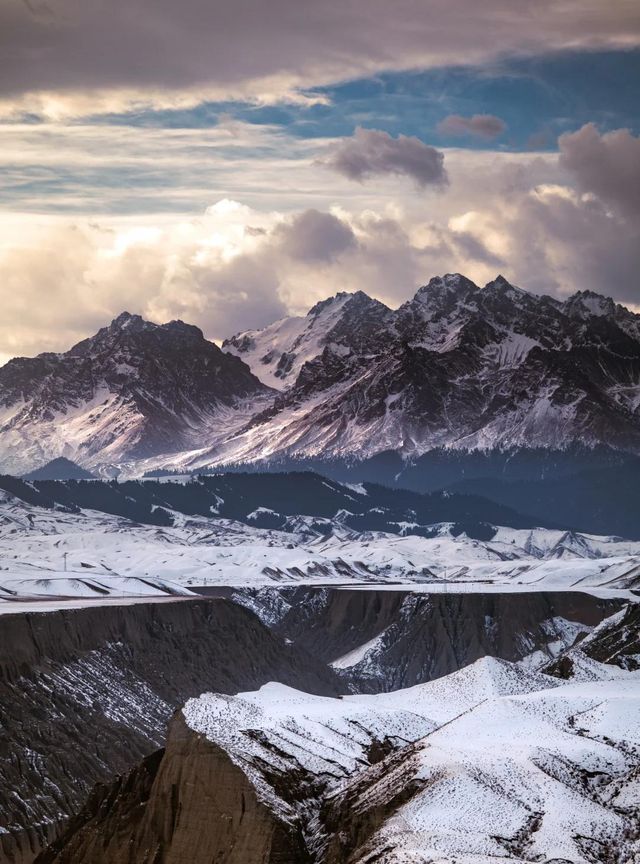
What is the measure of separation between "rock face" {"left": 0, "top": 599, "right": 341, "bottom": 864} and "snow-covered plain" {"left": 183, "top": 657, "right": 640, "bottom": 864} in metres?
24.5

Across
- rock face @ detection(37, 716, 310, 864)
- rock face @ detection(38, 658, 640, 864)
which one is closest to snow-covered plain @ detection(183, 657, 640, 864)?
A: rock face @ detection(38, 658, 640, 864)

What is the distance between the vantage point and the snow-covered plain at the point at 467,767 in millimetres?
72500

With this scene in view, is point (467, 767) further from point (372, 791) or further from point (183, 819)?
point (183, 819)

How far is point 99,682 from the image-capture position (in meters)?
151

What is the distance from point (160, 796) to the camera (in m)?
84.3

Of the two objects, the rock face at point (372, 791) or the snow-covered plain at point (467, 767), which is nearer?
the snow-covered plain at point (467, 767)

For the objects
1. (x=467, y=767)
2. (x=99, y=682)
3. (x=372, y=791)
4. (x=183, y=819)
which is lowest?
(x=99, y=682)

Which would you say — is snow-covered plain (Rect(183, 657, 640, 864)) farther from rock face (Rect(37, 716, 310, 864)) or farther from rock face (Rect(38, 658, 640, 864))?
rock face (Rect(37, 716, 310, 864))

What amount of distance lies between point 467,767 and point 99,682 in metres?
76.2

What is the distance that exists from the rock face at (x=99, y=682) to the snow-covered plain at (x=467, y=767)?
963 inches

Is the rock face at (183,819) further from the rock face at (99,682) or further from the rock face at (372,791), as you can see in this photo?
the rock face at (99,682)

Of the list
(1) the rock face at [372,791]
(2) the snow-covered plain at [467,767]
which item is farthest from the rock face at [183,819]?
(2) the snow-covered plain at [467,767]

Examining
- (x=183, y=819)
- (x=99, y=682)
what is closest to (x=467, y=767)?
(x=183, y=819)

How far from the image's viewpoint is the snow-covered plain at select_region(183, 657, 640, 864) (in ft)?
238
